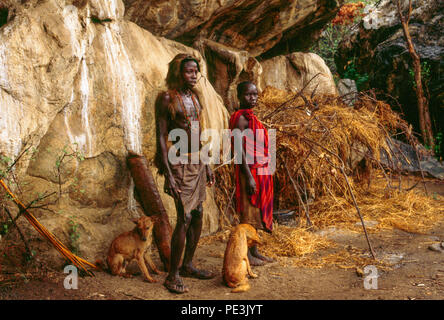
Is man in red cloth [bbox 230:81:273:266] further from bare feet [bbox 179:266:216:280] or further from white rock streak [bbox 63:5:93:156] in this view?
white rock streak [bbox 63:5:93:156]

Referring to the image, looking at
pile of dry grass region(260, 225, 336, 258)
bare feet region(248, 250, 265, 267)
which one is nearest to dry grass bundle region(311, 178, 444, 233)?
pile of dry grass region(260, 225, 336, 258)

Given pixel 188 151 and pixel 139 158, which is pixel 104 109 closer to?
pixel 139 158

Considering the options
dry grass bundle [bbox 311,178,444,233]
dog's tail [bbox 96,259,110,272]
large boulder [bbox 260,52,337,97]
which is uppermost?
large boulder [bbox 260,52,337,97]

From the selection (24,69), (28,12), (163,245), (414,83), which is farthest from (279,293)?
(414,83)

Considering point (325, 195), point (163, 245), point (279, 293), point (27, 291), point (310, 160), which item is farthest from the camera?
point (325, 195)

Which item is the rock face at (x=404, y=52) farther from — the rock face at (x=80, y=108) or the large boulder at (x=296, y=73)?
the rock face at (x=80, y=108)

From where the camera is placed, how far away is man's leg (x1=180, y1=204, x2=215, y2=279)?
3.52m

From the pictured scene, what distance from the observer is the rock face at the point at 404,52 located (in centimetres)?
972

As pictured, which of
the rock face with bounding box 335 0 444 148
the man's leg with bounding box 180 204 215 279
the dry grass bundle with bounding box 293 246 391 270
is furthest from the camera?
the rock face with bounding box 335 0 444 148

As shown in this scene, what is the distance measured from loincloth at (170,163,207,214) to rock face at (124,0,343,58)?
2.67m

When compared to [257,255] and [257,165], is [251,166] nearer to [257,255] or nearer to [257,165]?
[257,165]

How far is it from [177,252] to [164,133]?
3.46ft

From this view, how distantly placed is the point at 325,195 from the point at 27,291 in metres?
4.95

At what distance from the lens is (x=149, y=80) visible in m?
4.48
